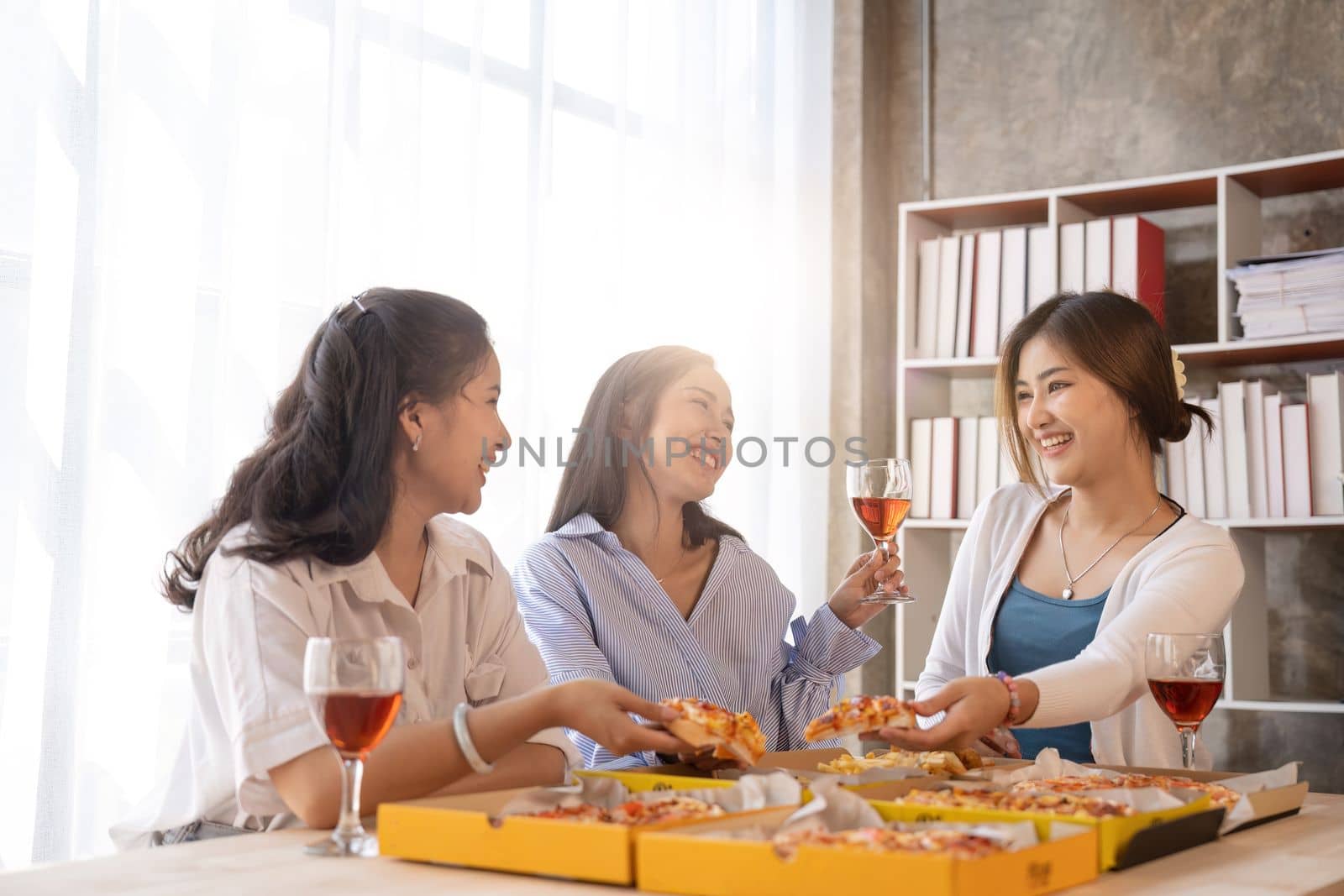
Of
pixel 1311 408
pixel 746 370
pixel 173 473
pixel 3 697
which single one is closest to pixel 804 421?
pixel 746 370

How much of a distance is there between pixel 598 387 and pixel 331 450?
0.75 meters

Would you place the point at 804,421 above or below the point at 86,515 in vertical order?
above

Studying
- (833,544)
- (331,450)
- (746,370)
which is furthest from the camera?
(833,544)

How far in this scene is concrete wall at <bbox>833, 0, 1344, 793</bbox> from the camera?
3400mm

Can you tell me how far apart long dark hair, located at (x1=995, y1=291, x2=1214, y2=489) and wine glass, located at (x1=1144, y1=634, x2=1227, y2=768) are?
34.2 inches

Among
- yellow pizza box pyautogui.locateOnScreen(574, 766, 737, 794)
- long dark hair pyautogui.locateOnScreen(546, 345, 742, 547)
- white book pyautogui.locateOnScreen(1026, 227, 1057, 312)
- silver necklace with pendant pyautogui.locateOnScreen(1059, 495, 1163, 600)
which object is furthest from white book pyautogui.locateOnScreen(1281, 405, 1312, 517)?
yellow pizza box pyautogui.locateOnScreen(574, 766, 737, 794)

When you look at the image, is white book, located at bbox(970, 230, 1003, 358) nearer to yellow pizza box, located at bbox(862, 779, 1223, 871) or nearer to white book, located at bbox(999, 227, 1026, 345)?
white book, located at bbox(999, 227, 1026, 345)

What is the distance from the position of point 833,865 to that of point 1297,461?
264 cm

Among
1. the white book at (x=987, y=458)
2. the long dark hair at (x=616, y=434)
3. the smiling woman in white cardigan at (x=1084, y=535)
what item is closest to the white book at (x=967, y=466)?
the white book at (x=987, y=458)

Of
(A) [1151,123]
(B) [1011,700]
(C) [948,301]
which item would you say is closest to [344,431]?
(B) [1011,700]

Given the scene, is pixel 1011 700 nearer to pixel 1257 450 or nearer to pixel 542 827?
pixel 542 827

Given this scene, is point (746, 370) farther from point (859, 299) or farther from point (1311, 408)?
point (1311, 408)

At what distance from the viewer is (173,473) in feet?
7.22

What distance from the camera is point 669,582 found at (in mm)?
2301
